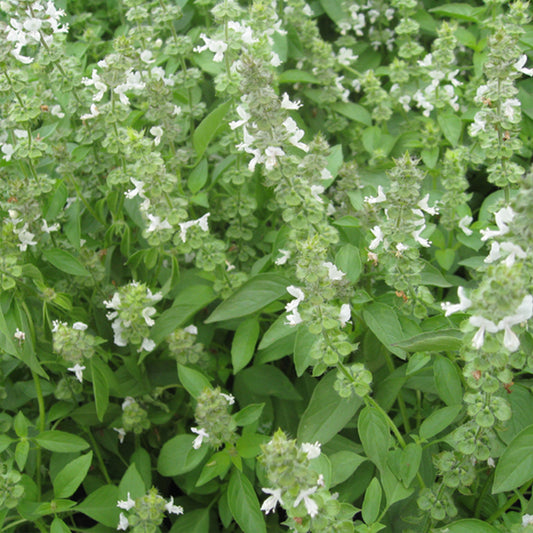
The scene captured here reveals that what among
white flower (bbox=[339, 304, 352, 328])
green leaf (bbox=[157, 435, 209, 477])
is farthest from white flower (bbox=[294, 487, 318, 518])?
green leaf (bbox=[157, 435, 209, 477])

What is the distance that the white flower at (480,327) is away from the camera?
1.34m

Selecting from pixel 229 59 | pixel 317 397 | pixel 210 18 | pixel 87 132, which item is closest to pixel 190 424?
pixel 317 397

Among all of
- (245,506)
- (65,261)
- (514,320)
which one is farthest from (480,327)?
(65,261)

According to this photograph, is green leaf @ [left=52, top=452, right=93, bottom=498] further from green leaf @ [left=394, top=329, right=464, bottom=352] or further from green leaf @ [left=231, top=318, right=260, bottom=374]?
green leaf @ [left=394, top=329, right=464, bottom=352]

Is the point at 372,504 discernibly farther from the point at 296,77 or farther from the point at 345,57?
the point at 345,57

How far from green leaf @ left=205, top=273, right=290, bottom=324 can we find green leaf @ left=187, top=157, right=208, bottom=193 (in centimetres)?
49

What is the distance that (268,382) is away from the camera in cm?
240

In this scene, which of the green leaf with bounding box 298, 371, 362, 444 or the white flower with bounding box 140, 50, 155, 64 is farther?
the white flower with bounding box 140, 50, 155, 64

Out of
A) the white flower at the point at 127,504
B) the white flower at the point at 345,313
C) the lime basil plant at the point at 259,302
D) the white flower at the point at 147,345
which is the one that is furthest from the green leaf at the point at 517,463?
the white flower at the point at 147,345

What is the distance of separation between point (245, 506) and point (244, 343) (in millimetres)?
530

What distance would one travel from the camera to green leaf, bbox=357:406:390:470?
1807mm

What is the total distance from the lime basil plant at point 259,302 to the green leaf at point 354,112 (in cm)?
2

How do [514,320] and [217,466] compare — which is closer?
[514,320]

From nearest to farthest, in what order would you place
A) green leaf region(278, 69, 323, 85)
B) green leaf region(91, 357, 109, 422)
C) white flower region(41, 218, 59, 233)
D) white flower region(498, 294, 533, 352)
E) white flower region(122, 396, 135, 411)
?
white flower region(498, 294, 533, 352) < green leaf region(91, 357, 109, 422) < white flower region(122, 396, 135, 411) < white flower region(41, 218, 59, 233) < green leaf region(278, 69, 323, 85)
